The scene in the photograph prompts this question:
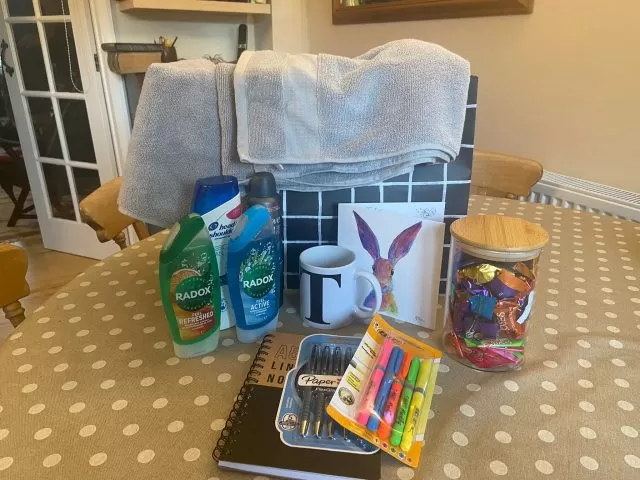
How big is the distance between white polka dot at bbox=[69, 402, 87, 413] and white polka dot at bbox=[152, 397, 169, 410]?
7 centimetres

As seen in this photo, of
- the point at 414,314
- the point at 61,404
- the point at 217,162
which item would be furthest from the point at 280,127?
the point at 61,404

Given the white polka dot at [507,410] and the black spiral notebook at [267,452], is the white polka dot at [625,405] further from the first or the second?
the black spiral notebook at [267,452]

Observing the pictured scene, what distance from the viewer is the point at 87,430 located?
0.50 meters

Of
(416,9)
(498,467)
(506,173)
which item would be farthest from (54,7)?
(498,467)

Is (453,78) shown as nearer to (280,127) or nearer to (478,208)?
(280,127)

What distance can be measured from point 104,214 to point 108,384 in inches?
21.4

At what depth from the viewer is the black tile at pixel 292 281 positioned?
766mm

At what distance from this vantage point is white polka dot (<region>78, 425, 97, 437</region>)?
0.49m

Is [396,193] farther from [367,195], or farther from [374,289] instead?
[374,289]

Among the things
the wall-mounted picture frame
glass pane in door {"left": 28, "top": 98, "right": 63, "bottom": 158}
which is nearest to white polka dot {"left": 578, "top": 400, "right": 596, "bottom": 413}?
the wall-mounted picture frame

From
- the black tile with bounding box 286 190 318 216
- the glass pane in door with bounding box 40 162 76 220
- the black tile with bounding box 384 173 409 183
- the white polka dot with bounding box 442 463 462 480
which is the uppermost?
the black tile with bounding box 384 173 409 183

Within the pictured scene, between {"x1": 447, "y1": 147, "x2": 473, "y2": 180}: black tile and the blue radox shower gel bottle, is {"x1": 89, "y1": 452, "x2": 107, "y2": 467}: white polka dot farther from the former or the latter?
{"x1": 447, "y1": 147, "x2": 473, "y2": 180}: black tile

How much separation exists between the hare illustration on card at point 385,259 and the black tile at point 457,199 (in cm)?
8

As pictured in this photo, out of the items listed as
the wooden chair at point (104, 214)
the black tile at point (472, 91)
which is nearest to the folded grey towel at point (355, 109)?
the black tile at point (472, 91)
